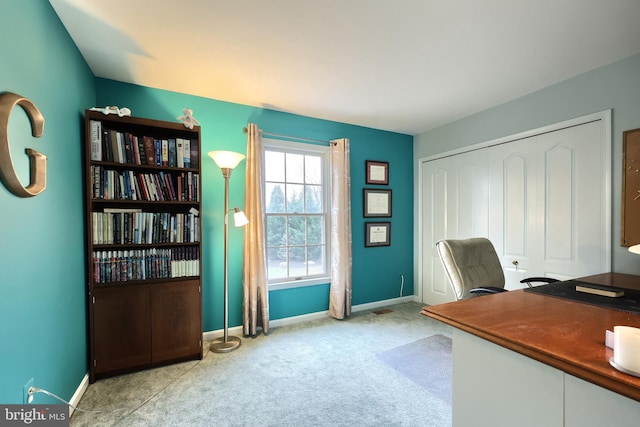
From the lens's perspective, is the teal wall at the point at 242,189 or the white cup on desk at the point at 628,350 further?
the teal wall at the point at 242,189

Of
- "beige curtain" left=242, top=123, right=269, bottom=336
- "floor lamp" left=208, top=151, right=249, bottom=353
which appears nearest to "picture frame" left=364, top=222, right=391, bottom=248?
"beige curtain" left=242, top=123, right=269, bottom=336

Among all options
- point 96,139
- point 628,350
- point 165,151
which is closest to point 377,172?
point 165,151

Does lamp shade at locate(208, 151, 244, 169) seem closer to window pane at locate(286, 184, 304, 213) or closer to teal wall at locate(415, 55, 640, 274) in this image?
window pane at locate(286, 184, 304, 213)

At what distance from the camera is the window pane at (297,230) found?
3.29m

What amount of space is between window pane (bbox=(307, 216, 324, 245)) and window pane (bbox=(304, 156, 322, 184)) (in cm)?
46

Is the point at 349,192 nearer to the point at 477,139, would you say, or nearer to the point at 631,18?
the point at 477,139

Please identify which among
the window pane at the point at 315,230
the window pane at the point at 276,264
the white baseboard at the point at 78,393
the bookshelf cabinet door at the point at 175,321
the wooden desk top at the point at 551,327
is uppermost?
the window pane at the point at 315,230

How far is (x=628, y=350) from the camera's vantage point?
735mm

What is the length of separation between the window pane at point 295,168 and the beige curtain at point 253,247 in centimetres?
44

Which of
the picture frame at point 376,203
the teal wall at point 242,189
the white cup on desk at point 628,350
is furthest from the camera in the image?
the picture frame at point 376,203

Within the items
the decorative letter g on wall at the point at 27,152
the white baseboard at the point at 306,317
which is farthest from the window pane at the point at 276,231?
the decorative letter g on wall at the point at 27,152

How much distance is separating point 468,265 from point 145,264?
256cm

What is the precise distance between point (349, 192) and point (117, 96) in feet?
8.12

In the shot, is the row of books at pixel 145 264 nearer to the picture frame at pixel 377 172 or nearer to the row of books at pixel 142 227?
the row of books at pixel 142 227
